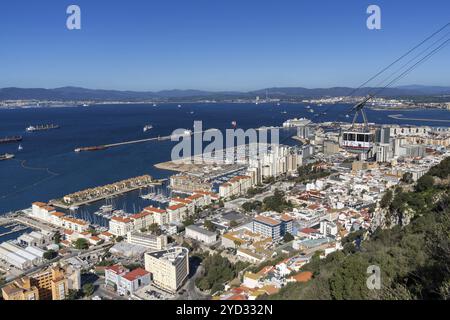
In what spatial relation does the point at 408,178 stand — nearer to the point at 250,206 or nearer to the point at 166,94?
the point at 250,206

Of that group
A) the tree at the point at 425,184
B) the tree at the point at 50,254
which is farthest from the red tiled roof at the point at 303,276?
the tree at the point at 50,254

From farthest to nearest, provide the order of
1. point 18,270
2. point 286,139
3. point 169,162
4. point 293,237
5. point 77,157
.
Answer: point 286,139 → point 77,157 → point 169,162 → point 293,237 → point 18,270

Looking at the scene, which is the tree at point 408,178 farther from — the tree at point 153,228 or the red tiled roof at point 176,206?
the tree at point 153,228

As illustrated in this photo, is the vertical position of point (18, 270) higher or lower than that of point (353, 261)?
lower

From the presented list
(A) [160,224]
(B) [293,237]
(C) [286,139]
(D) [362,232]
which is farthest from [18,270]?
(C) [286,139]

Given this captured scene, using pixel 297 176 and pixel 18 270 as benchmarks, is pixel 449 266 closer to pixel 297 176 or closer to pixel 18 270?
pixel 18 270

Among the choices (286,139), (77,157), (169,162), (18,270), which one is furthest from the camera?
(286,139)

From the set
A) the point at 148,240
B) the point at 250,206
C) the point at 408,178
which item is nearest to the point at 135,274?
the point at 148,240
